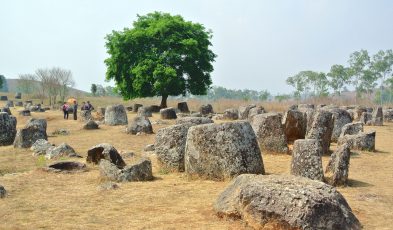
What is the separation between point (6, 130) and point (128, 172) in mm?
10802

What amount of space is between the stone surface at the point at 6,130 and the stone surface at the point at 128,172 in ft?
32.8

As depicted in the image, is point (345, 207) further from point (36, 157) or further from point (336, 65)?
point (336, 65)

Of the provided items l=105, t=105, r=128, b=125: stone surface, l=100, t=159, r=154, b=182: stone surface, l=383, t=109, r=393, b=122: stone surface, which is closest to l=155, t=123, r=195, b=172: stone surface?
l=100, t=159, r=154, b=182: stone surface

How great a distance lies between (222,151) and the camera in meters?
10.8

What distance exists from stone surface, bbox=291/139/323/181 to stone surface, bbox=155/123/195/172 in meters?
3.19

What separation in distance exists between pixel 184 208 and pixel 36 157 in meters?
8.65

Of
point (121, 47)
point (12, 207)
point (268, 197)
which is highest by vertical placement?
point (121, 47)

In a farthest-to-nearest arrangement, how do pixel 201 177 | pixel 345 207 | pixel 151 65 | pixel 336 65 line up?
pixel 336 65, pixel 151 65, pixel 201 177, pixel 345 207

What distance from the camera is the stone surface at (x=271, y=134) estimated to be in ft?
51.3

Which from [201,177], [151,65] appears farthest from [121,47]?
[201,177]

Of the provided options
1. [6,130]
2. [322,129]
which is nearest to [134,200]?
[322,129]

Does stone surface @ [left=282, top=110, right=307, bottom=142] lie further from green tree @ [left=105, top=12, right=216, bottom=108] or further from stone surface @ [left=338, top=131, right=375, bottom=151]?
green tree @ [left=105, top=12, right=216, bottom=108]

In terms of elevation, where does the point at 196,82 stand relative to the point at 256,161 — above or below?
above

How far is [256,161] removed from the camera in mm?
11125
